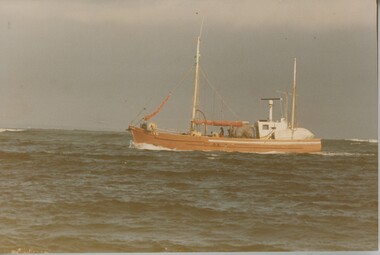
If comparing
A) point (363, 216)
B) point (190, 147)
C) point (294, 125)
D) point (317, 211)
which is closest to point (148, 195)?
point (317, 211)

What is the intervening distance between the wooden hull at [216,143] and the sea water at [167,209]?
713 centimetres

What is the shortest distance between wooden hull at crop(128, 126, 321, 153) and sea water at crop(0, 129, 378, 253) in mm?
7134

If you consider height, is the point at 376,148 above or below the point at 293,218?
above

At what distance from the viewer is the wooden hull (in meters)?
15.4

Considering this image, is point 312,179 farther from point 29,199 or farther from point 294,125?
point 294,125

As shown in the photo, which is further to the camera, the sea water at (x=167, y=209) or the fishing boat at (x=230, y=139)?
the fishing boat at (x=230, y=139)

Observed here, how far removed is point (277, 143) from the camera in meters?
15.8

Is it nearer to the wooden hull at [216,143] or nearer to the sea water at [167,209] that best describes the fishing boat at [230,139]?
the wooden hull at [216,143]

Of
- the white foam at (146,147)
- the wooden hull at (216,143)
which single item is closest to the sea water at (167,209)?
the wooden hull at (216,143)

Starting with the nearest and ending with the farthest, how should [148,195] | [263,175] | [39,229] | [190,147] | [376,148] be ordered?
1. [39,229]
2. [376,148]
3. [148,195]
4. [263,175]
5. [190,147]

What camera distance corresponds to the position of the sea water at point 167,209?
18.9ft

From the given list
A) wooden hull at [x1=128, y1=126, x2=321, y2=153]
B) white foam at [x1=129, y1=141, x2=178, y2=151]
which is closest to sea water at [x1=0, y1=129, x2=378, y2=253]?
wooden hull at [x1=128, y1=126, x2=321, y2=153]

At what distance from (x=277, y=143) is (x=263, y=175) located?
21.6ft

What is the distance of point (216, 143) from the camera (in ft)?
50.9
